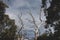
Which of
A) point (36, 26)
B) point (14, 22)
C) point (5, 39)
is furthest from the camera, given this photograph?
point (14, 22)

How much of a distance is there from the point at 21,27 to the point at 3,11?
577 centimetres

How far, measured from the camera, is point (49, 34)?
1141 inches

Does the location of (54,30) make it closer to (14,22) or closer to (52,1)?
(52,1)

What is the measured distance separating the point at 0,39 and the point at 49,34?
10.6 meters

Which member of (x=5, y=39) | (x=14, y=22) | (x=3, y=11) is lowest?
(x=5, y=39)

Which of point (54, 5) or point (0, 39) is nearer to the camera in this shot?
point (54, 5)

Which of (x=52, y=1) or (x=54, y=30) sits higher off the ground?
(x=52, y=1)

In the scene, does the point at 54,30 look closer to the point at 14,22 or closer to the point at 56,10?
the point at 56,10

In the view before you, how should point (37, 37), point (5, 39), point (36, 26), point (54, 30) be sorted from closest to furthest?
point (54, 30)
point (37, 37)
point (36, 26)
point (5, 39)

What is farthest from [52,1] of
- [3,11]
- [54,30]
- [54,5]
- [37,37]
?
[3,11]

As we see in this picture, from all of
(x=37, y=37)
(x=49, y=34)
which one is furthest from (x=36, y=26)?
(x=49, y=34)

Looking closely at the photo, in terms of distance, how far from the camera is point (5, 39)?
122 ft

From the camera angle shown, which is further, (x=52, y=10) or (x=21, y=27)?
(x=21, y=27)

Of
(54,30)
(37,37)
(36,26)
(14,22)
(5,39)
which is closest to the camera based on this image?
(54,30)
